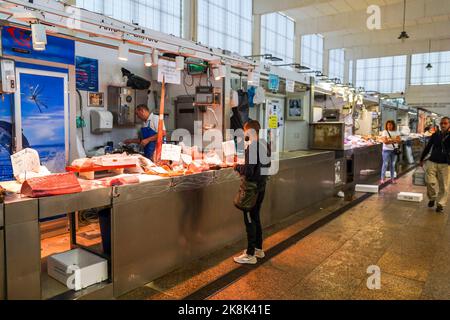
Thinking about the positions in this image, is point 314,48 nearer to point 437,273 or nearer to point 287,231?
point 287,231

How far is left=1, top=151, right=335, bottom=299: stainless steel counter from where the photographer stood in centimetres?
257

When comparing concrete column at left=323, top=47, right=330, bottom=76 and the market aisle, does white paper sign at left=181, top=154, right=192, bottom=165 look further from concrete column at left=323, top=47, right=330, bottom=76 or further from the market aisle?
concrete column at left=323, top=47, right=330, bottom=76

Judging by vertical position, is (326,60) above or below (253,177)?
above

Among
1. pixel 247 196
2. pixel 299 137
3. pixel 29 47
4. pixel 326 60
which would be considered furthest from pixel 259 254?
pixel 326 60

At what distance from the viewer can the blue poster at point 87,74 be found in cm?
609

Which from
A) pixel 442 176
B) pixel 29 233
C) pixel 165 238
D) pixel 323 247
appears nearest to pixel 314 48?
pixel 442 176

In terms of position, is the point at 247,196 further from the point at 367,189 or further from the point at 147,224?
the point at 367,189

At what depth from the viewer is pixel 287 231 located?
17.6 ft

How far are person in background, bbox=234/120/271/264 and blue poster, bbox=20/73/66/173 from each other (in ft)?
9.43

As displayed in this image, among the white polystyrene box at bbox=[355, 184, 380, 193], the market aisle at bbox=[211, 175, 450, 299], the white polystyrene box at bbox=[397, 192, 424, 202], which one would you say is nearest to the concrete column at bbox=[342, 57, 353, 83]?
the white polystyrene box at bbox=[355, 184, 380, 193]

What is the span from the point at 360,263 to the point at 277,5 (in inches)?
361

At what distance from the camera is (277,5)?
11.2 m

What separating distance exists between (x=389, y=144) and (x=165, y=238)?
7.93 meters

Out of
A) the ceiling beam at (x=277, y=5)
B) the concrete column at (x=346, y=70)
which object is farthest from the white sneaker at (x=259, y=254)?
the concrete column at (x=346, y=70)
